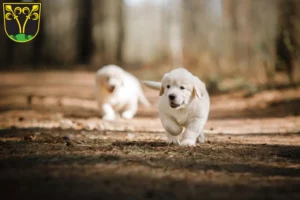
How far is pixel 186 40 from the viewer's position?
24406 mm

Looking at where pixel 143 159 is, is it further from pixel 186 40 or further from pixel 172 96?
pixel 186 40

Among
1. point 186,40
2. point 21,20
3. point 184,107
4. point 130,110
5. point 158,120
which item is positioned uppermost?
point 21,20

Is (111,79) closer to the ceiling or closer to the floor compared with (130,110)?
closer to the ceiling

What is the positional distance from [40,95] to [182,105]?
30.0 feet

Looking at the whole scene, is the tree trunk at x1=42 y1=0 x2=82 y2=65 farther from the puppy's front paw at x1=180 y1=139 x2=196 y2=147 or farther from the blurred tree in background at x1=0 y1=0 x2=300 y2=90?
the puppy's front paw at x1=180 y1=139 x2=196 y2=147

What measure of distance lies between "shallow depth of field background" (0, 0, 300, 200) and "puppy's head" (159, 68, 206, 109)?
558 millimetres

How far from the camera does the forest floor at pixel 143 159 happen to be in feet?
12.7

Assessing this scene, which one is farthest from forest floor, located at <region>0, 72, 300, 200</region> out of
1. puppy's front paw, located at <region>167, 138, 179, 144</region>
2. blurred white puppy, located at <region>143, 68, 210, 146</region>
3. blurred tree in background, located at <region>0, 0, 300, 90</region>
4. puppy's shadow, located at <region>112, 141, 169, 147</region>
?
blurred tree in background, located at <region>0, 0, 300, 90</region>

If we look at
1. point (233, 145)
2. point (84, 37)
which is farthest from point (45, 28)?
point (233, 145)

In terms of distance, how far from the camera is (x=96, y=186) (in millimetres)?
3934

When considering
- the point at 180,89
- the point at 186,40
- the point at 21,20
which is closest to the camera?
the point at 180,89

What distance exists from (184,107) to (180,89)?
0.72ft

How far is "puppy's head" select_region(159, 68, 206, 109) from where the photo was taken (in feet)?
19.2

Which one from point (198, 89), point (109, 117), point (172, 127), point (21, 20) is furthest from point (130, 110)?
point (198, 89)
